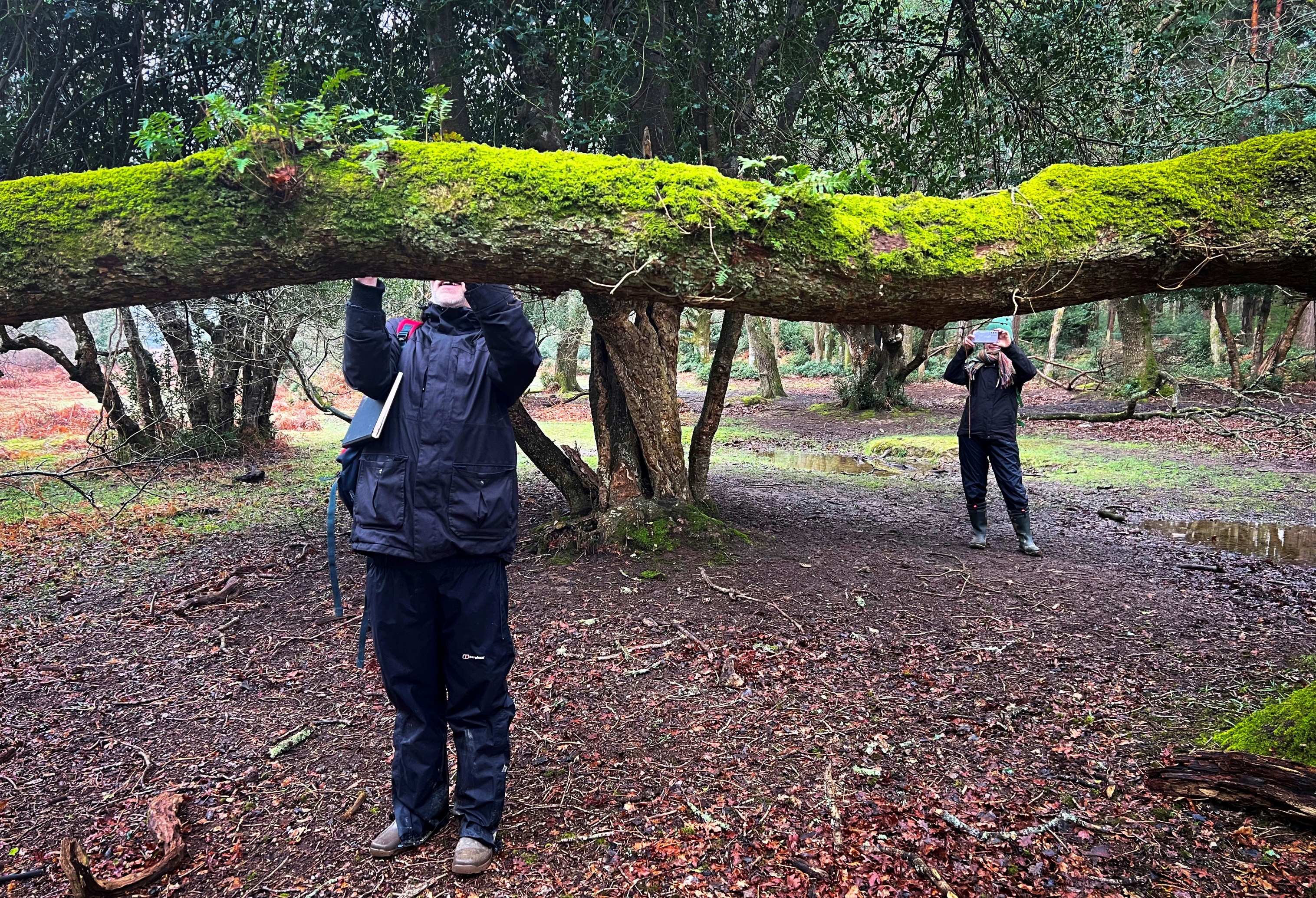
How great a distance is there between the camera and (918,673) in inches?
165

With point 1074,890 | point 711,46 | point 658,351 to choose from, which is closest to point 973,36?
point 711,46

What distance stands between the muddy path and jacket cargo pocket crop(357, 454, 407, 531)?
124 centimetres

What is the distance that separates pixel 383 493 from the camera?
8.68ft

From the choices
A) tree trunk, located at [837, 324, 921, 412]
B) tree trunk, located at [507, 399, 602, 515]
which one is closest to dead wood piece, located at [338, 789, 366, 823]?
tree trunk, located at [507, 399, 602, 515]

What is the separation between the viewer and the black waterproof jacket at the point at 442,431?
2.60 meters

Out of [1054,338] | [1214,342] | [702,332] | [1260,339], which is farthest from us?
[702,332]

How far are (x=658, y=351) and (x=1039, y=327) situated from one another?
94.9ft

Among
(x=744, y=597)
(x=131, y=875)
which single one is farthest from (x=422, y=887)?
(x=744, y=597)

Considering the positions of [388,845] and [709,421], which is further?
[709,421]

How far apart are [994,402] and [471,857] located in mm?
5786

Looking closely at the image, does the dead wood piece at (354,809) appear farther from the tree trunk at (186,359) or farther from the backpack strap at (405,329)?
the tree trunk at (186,359)

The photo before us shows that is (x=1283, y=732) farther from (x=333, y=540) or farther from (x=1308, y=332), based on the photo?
(x=1308, y=332)

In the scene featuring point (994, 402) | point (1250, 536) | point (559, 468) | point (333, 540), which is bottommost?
point (1250, 536)

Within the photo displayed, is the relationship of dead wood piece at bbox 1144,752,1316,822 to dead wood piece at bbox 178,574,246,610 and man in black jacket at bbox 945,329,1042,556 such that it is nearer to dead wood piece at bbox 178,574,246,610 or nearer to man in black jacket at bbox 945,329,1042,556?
man in black jacket at bbox 945,329,1042,556
